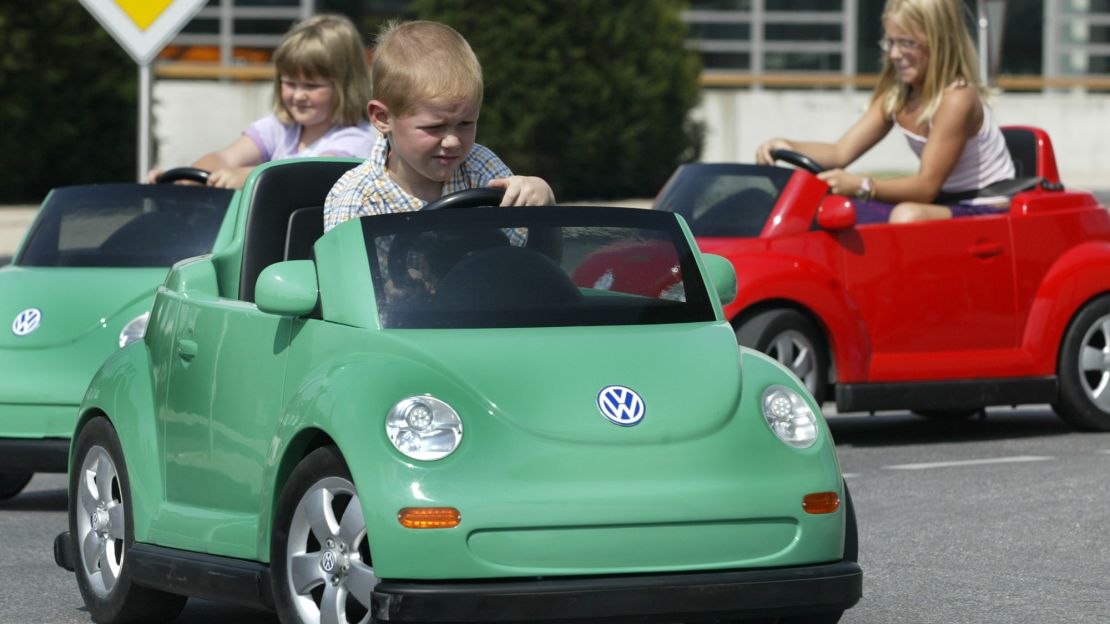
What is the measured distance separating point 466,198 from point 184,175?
469 cm

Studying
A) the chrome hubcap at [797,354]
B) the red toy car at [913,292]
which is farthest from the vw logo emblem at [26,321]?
the chrome hubcap at [797,354]

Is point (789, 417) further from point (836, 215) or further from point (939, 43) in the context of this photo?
point (939, 43)

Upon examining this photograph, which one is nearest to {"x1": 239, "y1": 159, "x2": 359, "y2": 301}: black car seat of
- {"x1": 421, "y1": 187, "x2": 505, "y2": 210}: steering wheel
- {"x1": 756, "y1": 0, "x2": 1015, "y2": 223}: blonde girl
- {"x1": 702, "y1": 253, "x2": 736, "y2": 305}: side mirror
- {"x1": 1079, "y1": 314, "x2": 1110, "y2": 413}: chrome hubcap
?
{"x1": 421, "y1": 187, "x2": 505, "y2": 210}: steering wheel

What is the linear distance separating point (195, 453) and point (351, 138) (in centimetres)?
400

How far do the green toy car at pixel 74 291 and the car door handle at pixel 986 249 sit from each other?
3.55 metres

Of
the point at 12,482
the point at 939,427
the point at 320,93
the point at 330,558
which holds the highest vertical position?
the point at 320,93

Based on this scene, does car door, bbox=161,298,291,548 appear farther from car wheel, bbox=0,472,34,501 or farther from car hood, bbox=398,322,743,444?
car wheel, bbox=0,472,34,501

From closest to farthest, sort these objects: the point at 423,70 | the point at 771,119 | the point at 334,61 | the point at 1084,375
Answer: the point at 423,70 < the point at 334,61 < the point at 1084,375 < the point at 771,119

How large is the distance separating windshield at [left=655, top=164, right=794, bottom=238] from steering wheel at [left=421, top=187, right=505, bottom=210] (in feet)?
15.4

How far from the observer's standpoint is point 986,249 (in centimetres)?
1070

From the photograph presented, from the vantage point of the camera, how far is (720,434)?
197 inches

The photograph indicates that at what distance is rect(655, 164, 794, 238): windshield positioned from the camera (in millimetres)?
10562

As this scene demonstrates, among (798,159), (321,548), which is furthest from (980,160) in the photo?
(321,548)

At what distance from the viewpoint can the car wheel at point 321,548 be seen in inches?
195
